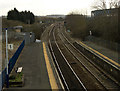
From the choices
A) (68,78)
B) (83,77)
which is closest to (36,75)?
(68,78)

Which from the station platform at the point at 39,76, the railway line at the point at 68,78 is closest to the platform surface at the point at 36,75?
the station platform at the point at 39,76

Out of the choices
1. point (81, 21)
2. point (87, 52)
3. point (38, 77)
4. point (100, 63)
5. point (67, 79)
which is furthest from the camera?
point (81, 21)

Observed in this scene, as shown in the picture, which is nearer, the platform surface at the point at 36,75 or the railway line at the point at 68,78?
the platform surface at the point at 36,75

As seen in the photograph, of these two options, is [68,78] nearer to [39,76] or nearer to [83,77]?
[83,77]

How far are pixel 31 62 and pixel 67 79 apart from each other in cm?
369

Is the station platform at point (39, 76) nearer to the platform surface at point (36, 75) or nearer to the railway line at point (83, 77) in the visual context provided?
the platform surface at point (36, 75)

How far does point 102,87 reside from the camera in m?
10.2

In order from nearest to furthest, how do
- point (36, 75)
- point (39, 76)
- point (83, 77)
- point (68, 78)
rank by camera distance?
point (39, 76) → point (36, 75) → point (68, 78) → point (83, 77)

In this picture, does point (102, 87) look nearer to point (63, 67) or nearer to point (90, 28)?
point (63, 67)

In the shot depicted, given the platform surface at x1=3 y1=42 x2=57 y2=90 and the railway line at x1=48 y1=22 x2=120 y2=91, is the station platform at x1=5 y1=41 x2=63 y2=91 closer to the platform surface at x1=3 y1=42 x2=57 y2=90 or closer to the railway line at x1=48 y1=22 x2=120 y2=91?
the platform surface at x1=3 y1=42 x2=57 y2=90

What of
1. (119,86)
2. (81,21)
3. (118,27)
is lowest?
(119,86)

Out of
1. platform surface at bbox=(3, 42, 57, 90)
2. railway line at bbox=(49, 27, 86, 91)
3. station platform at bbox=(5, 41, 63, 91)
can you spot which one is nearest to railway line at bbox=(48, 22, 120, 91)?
railway line at bbox=(49, 27, 86, 91)

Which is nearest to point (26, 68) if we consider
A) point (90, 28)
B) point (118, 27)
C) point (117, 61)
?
point (117, 61)

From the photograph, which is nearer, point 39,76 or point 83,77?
point 39,76
